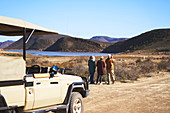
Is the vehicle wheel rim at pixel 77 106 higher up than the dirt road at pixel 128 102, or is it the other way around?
the vehicle wheel rim at pixel 77 106

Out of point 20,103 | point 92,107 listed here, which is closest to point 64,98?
point 20,103

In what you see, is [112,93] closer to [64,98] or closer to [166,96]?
[166,96]

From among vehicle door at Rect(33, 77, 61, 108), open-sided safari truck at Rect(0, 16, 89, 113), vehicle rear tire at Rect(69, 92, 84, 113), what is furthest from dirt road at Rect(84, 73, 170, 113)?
vehicle door at Rect(33, 77, 61, 108)

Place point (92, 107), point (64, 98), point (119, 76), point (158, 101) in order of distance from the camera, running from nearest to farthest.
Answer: point (64, 98) < point (92, 107) < point (158, 101) < point (119, 76)

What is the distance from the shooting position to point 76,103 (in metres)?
7.70

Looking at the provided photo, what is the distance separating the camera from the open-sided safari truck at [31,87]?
554cm

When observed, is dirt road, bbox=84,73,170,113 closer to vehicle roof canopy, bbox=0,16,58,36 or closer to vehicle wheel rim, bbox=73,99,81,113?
vehicle wheel rim, bbox=73,99,81,113

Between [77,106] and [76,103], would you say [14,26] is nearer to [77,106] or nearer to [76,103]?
[76,103]

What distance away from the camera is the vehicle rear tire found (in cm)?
741

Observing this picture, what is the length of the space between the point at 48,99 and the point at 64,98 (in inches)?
27.0

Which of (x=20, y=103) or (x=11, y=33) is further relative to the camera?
(x=11, y=33)

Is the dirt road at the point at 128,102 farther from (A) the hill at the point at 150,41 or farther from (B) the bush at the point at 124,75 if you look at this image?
(A) the hill at the point at 150,41

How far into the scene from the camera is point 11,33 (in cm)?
805

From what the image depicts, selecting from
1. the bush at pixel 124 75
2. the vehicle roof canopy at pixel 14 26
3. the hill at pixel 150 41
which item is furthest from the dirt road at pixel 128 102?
the hill at pixel 150 41
